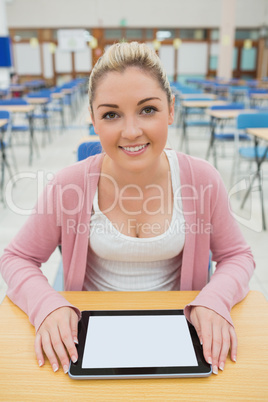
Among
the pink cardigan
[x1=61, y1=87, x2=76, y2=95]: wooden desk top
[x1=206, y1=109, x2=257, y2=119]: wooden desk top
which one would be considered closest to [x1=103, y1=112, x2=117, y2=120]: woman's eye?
the pink cardigan

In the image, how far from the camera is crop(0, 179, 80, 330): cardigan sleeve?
0.98 m

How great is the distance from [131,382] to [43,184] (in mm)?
1113

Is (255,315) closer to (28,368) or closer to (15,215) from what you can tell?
(28,368)

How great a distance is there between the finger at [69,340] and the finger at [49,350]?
3 centimetres

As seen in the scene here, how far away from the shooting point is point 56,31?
51.6 feet

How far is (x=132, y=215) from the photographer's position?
1.13 m

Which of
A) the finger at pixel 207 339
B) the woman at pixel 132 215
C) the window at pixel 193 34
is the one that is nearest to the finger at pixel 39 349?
the woman at pixel 132 215

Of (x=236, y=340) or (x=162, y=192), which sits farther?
(x=162, y=192)

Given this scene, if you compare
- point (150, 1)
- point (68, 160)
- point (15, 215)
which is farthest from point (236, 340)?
point (150, 1)

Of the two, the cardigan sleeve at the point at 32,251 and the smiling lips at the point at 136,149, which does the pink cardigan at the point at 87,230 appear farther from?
the smiling lips at the point at 136,149

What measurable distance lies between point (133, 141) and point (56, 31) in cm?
1665

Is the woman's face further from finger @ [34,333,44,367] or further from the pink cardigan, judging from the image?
finger @ [34,333,44,367]

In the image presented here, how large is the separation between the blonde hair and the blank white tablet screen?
61 centimetres

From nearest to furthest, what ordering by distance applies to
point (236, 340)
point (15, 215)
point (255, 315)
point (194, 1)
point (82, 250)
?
point (236, 340) < point (255, 315) < point (82, 250) < point (15, 215) < point (194, 1)
